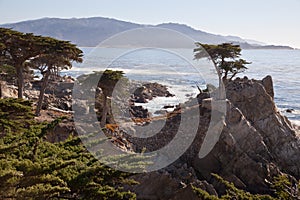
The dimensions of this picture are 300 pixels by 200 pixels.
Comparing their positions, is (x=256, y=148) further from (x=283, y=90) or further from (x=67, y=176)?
(x=283, y=90)

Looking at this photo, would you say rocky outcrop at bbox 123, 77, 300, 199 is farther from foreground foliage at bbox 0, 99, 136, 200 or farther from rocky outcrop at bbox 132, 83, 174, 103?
rocky outcrop at bbox 132, 83, 174, 103

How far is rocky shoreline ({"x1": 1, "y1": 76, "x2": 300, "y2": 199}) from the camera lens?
11570 millimetres

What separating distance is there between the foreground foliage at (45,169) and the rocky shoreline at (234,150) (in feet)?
13.2

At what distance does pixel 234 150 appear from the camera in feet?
44.4

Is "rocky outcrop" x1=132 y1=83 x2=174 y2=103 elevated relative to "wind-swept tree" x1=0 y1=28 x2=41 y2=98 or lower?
lower

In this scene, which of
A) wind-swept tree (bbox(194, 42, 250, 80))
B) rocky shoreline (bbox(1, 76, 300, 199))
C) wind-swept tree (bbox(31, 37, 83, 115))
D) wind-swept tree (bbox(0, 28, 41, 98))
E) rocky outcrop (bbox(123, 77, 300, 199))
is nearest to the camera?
rocky shoreline (bbox(1, 76, 300, 199))

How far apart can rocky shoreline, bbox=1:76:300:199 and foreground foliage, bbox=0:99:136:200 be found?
13.2 ft

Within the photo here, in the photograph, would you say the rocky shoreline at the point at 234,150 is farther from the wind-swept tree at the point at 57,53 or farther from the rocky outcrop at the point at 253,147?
the wind-swept tree at the point at 57,53

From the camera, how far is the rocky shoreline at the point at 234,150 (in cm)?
1157

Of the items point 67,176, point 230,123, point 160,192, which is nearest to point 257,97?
point 230,123

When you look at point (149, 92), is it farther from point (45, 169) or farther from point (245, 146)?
point (45, 169)

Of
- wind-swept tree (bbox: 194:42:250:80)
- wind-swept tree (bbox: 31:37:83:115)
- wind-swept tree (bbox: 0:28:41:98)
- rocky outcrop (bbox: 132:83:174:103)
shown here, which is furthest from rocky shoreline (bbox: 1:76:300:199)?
rocky outcrop (bbox: 132:83:174:103)

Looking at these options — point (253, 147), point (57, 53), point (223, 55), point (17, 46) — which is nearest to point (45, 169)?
point (253, 147)

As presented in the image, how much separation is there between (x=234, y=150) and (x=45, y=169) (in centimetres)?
982
